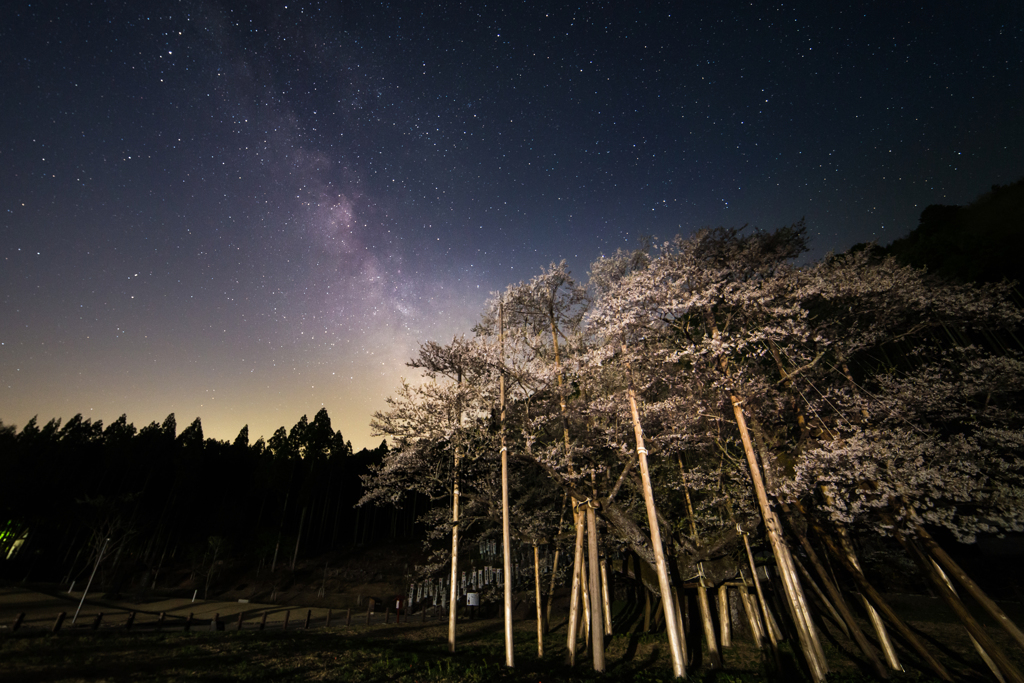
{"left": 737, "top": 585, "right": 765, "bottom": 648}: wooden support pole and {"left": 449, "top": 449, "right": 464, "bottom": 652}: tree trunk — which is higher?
{"left": 449, "top": 449, "right": 464, "bottom": 652}: tree trunk

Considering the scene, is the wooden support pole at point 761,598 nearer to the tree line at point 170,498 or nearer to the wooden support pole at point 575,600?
the wooden support pole at point 575,600

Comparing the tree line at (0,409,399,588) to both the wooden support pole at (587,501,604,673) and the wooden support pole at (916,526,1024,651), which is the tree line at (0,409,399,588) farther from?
the wooden support pole at (916,526,1024,651)

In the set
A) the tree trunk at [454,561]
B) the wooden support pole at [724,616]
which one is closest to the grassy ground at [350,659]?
the wooden support pole at [724,616]

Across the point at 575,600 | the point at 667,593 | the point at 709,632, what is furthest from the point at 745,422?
the point at 709,632

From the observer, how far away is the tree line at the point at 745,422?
12.1 m

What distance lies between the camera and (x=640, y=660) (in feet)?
50.3

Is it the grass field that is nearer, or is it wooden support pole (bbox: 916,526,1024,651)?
wooden support pole (bbox: 916,526,1024,651)

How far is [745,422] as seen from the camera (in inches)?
529

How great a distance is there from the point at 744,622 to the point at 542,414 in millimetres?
17131

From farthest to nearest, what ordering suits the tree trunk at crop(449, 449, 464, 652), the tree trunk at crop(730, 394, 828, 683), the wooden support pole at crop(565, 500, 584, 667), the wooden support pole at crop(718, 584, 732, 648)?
the wooden support pole at crop(718, 584, 732, 648) < the tree trunk at crop(449, 449, 464, 652) < the wooden support pole at crop(565, 500, 584, 667) < the tree trunk at crop(730, 394, 828, 683)

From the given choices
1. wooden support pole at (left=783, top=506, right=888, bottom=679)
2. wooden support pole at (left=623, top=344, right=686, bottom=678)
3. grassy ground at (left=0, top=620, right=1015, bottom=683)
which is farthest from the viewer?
wooden support pole at (left=783, top=506, right=888, bottom=679)

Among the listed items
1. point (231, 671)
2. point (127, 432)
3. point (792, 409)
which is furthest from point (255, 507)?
point (792, 409)

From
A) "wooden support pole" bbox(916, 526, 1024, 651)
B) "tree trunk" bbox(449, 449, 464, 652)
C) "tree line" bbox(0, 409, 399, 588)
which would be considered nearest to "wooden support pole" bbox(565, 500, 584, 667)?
"tree trunk" bbox(449, 449, 464, 652)

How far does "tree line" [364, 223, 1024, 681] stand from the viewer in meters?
12.1
